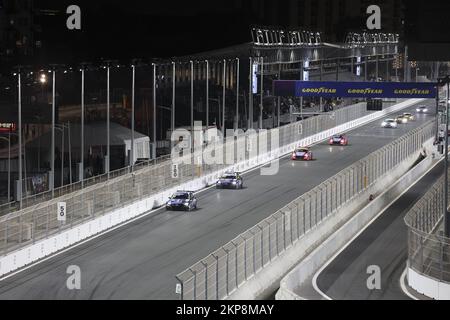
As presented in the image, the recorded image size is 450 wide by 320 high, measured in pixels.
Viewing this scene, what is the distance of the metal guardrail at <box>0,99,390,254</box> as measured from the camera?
3756 cm

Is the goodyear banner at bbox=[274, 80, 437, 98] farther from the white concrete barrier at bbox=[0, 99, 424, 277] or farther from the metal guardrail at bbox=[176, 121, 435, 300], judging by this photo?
the metal guardrail at bbox=[176, 121, 435, 300]

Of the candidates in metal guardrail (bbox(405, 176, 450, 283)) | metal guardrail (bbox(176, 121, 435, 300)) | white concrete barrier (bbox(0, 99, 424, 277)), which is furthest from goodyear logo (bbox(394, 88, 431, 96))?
metal guardrail (bbox(405, 176, 450, 283))

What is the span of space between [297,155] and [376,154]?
16.6 metres

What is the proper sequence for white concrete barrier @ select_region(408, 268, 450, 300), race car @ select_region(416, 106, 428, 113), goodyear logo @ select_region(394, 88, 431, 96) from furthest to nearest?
race car @ select_region(416, 106, 428, 113)
goodyear logo @ select_region(394, 88, 431, 96)
white concrete barrier @ select_region(408, 268, 450, 300)

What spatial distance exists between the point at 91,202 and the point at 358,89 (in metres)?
40.4

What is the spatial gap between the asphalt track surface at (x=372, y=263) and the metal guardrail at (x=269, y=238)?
174cm

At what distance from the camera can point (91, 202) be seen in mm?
44562

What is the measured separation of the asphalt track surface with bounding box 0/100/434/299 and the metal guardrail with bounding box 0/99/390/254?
1067 mm

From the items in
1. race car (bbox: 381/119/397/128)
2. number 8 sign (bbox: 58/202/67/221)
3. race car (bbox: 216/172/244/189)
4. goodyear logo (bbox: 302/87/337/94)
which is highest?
goodyear logo (bbox: 302/87/337/94)

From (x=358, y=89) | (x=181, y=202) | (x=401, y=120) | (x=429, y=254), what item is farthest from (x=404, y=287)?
(x=401, y=120)

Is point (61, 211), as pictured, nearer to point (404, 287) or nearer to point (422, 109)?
point (404, 287)

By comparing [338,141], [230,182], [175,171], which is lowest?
[338,141]

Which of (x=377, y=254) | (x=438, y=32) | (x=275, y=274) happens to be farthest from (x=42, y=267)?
(x=438, y=32)

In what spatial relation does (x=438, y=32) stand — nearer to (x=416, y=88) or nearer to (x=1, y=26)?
(x=416, y=88)
